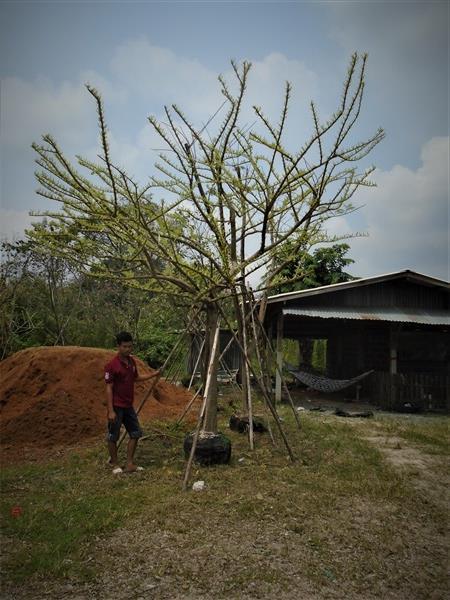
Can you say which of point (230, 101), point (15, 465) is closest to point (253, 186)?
point (230, 101)

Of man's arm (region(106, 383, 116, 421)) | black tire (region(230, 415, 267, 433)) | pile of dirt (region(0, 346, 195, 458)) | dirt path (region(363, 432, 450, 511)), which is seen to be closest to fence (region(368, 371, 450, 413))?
dirt path (region(363, 432, 450, 511))

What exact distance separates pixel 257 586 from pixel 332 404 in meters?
10.6

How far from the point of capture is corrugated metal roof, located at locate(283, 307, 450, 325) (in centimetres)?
1148

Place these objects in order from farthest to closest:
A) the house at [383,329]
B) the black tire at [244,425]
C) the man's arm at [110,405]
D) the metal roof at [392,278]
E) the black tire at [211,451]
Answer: the metal roof at [392,278] → the house at [383,329] → the black tire at [244,425] → the black tire at [211,451] → the man's arm at [110,405]

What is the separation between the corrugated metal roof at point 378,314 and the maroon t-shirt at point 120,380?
7.00 m

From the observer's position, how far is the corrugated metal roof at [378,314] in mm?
11477

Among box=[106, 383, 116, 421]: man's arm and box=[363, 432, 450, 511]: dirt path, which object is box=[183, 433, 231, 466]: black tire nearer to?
box=[106, 383, 116, 421]: man's arm

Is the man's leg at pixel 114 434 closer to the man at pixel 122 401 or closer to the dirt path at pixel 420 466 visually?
the man at pixel 122 401

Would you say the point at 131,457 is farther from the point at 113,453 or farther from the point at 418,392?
the point at 418,392

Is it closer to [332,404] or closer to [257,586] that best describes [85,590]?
[257,586]

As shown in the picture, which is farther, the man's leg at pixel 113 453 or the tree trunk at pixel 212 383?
the tree trunk at pixel 212 383

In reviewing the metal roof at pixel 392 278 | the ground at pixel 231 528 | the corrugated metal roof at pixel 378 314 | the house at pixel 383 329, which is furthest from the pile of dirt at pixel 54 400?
the metal roof at pixel 392 278

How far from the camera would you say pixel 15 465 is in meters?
5.38

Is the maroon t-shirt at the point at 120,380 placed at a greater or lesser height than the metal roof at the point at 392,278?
lesser
